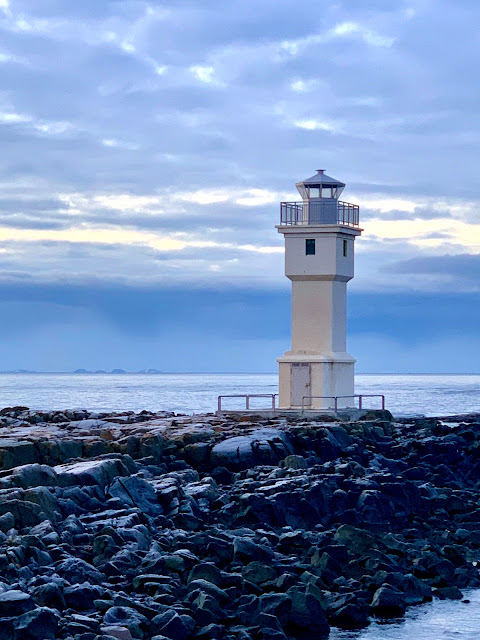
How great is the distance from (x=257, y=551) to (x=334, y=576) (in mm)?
945

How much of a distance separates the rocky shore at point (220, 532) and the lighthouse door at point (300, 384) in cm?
410

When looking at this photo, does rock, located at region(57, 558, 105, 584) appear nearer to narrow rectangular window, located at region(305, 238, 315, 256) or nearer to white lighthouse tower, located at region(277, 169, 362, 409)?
white lighthouse tower, located at region(277, 169, 362, 409)

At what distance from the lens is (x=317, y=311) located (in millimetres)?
25875

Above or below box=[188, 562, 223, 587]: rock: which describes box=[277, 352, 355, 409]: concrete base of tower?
above

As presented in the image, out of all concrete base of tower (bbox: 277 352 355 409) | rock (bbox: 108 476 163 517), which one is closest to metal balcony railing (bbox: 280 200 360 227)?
concrete base of tower (bbox: 277 352 355 409)

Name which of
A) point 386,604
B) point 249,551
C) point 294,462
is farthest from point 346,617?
point 294,462

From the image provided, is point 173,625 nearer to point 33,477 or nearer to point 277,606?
point 277,606

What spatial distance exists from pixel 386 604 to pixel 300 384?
548 inches

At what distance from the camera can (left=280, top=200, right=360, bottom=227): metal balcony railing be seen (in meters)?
26.5

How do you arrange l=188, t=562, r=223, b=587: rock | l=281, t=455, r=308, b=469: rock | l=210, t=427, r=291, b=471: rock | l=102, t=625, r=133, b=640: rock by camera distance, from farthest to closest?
l=210, t=427, r=291, b=471: rock → l=281, t=455, r=308, b=469: rock → l=188, t=562, r=223, b=587: rock → l=102, t=625, r=133, b=640: rock

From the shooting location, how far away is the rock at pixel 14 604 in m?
9.34

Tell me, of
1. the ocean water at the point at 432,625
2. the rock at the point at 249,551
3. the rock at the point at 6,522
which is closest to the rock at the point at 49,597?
the rock at the point at 6,522

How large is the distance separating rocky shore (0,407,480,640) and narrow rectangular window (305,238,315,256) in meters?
5.73

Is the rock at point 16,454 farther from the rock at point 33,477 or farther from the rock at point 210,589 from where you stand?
the rock at point 210,589
